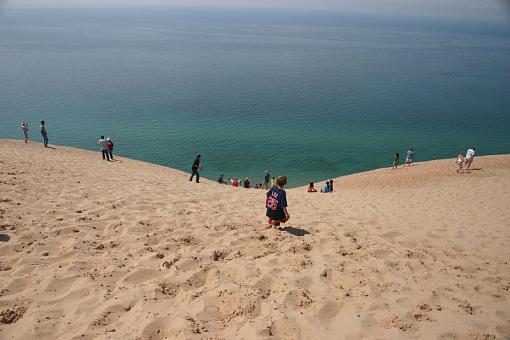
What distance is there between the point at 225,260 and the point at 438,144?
47.5 meters

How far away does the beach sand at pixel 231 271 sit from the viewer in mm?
4395

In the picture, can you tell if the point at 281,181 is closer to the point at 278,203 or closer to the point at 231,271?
the point at 278,203

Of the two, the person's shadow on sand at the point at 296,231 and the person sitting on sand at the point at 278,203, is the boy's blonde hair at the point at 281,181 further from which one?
the person's shadow on sand at the point at 296,231

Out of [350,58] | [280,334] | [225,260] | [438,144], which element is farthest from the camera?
[350,58]

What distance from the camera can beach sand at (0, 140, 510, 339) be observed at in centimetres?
439

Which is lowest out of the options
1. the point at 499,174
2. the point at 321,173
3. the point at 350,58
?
the point at 321,173

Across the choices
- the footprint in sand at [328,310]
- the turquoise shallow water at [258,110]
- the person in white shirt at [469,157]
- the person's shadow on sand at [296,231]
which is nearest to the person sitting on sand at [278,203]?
the person's shadow on sand at [296,231]

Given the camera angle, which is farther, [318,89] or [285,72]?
[285,72]

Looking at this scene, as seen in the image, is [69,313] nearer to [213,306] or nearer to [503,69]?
[213,306]

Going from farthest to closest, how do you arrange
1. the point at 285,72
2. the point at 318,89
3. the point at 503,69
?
the point at 503,69 < the point at 285,72 < the point at 318,89

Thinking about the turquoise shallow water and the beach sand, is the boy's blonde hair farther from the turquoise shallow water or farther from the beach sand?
the turquoise shallow water

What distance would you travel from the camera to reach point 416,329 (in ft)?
14.3

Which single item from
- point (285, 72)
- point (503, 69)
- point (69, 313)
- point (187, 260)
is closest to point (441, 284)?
point (187, 260)

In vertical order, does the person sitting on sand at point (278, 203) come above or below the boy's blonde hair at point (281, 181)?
below
